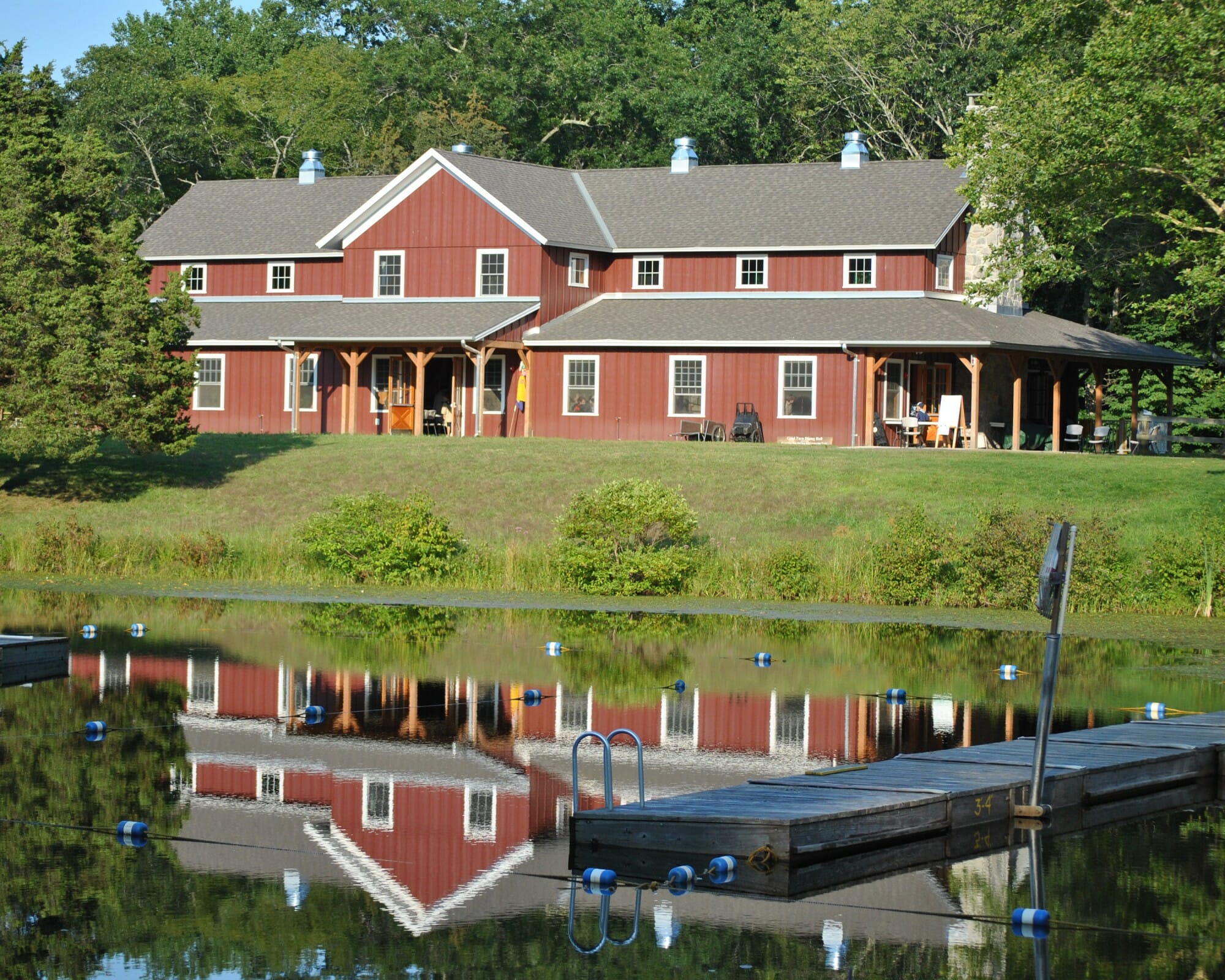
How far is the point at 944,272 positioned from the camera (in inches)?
1825

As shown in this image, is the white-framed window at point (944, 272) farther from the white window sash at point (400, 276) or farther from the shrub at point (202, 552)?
the shrub at point (202, 552)

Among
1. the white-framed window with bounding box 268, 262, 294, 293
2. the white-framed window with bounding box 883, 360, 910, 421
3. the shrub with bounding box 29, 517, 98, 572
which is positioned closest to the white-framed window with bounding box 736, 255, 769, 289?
the white-framed window with bounding box 883, 360, 910, 421

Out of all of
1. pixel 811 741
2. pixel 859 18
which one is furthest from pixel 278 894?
pixel 859 18

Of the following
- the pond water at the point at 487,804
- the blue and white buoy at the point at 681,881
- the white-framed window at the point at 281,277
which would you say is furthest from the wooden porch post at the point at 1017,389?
the blue and white buoy at the point at 681,881

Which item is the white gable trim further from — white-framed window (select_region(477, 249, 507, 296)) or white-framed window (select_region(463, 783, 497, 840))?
white-framed window (select_region(463, 783, 497, 840))

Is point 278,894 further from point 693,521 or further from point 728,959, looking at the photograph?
point 693,521

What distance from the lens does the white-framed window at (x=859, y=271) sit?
46.1 meters

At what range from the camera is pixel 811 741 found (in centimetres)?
1511

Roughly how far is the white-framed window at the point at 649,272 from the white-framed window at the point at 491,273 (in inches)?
156

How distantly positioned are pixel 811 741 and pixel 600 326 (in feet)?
102

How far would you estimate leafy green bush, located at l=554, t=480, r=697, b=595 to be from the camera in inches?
1083

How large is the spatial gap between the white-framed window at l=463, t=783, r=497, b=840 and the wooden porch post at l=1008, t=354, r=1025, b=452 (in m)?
29.1

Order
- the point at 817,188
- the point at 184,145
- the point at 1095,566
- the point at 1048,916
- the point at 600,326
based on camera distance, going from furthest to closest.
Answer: the point at 184,145 → the point at 817,188 → the point at 600,326 → the point at 1095,566 → the point at 1048,916

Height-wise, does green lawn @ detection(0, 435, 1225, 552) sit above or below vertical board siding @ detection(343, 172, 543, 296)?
below
